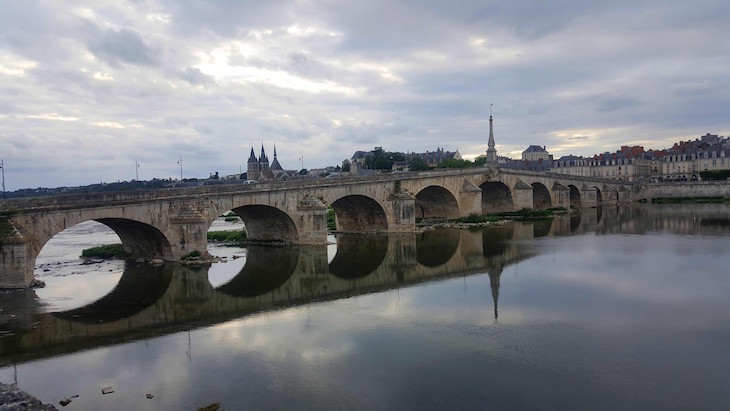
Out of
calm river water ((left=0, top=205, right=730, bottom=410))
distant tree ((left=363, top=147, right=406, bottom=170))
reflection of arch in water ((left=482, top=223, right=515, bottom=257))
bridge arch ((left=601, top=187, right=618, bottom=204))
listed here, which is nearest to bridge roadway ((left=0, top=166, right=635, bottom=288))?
calm river water ((left=0, top=205, right=730, bottom=410))

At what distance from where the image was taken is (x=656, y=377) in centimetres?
1202

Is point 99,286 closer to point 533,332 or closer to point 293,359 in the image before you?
point 293,359

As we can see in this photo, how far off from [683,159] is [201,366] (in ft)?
330

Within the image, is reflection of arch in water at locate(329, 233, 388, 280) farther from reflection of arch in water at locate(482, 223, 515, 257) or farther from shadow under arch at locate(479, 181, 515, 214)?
shadow under arch at locate(479, 181, 515, 214)

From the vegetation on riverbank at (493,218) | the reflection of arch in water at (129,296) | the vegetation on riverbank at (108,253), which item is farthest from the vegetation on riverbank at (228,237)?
the vegetation on riverbank at (493,218)

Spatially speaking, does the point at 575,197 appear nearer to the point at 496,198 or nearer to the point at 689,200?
the point at 689,200

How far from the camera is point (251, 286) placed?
2384 cm

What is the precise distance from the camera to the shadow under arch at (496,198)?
56.3m

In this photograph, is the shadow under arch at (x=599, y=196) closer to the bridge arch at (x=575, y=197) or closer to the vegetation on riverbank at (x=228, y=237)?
the bridge arch at (x=575, y=197)

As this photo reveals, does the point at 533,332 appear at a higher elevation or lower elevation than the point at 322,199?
lower

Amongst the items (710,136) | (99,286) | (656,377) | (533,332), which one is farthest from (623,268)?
(710,136)

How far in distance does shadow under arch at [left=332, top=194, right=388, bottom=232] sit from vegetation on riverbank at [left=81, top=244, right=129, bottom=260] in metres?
15.2

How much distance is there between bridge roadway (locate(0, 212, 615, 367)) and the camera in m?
16.9

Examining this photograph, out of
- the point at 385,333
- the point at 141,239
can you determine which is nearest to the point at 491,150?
the point at 141,239
